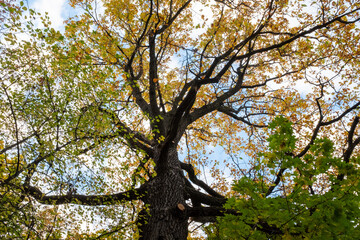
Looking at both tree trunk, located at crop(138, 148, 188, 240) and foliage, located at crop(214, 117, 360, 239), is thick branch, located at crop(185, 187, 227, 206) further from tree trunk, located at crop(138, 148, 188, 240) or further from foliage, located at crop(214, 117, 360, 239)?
foliage, located at crop(214, 117, 360, 239)

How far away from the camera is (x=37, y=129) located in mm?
4898

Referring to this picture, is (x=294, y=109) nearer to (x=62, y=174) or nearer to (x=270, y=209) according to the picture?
(x=270, y=209)

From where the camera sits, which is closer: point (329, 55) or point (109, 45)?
point (329, 55)

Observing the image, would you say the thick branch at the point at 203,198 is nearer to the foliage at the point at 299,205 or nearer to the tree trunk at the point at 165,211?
the tree trunk at the point at 165,211

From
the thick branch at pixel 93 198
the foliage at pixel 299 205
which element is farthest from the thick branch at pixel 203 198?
the foliage at pixel 299 205

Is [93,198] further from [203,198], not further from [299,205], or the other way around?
[299,205]

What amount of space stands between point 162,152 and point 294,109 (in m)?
8.04

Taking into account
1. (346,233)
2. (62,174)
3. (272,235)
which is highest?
(62,174)

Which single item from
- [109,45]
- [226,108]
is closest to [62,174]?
[109,45]

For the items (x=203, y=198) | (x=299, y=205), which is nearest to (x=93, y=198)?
(x=203, y=198)

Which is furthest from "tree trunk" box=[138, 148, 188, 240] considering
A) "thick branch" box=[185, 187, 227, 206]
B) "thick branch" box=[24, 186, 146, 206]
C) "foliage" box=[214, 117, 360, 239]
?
"foliage" box=[214, 117, 360, 239]

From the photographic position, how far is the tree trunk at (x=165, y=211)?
16.1 feet

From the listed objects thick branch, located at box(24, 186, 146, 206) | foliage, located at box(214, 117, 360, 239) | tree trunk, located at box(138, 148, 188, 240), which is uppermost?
thick branch, located at box(24, 186, 146, 206)

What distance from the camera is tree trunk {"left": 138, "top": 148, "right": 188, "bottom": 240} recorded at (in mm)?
4910
